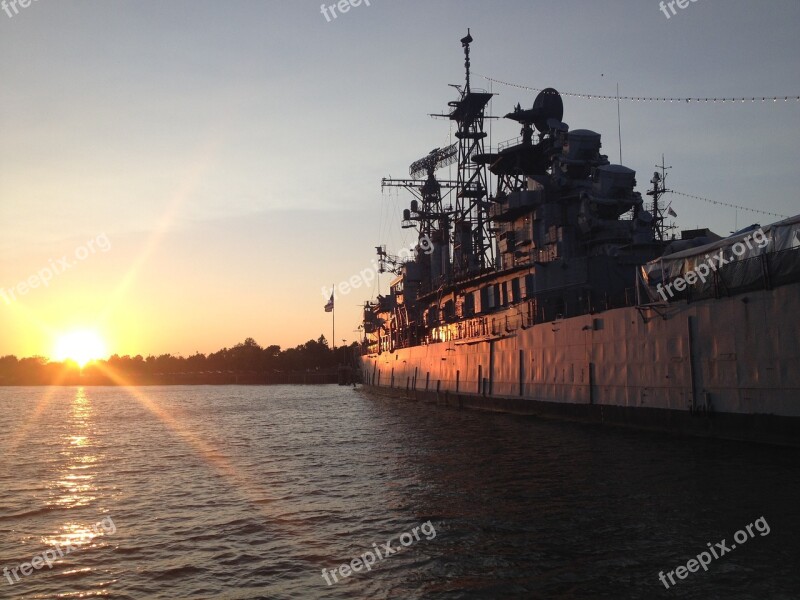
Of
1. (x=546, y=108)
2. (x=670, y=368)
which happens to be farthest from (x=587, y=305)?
(x=546, y=108)

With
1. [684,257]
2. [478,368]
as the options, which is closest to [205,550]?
[684,257]

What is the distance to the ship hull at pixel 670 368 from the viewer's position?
70.3 feet

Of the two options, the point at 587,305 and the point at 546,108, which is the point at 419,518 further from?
the point at 546,108

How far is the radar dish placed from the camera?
2095 inches

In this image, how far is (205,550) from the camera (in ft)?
44.9

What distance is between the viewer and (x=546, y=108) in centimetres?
5322

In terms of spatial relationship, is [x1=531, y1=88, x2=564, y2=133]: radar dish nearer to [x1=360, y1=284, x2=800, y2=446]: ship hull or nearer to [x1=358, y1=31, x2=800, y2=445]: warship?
[x1=358, y1=31, x2=800, y2=445]: warship

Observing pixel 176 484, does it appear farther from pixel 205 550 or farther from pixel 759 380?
pixel 759 380

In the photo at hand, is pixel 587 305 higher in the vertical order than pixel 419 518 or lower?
higher

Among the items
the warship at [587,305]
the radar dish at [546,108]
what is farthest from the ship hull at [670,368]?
the radar dish at [546,108]

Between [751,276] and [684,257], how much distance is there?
3.91m

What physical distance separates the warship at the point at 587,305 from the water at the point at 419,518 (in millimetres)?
2268

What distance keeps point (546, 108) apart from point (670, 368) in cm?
3234

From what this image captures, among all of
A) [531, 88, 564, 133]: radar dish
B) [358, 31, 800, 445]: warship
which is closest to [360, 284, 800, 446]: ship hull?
[358, 31, 800, 445]: warship
